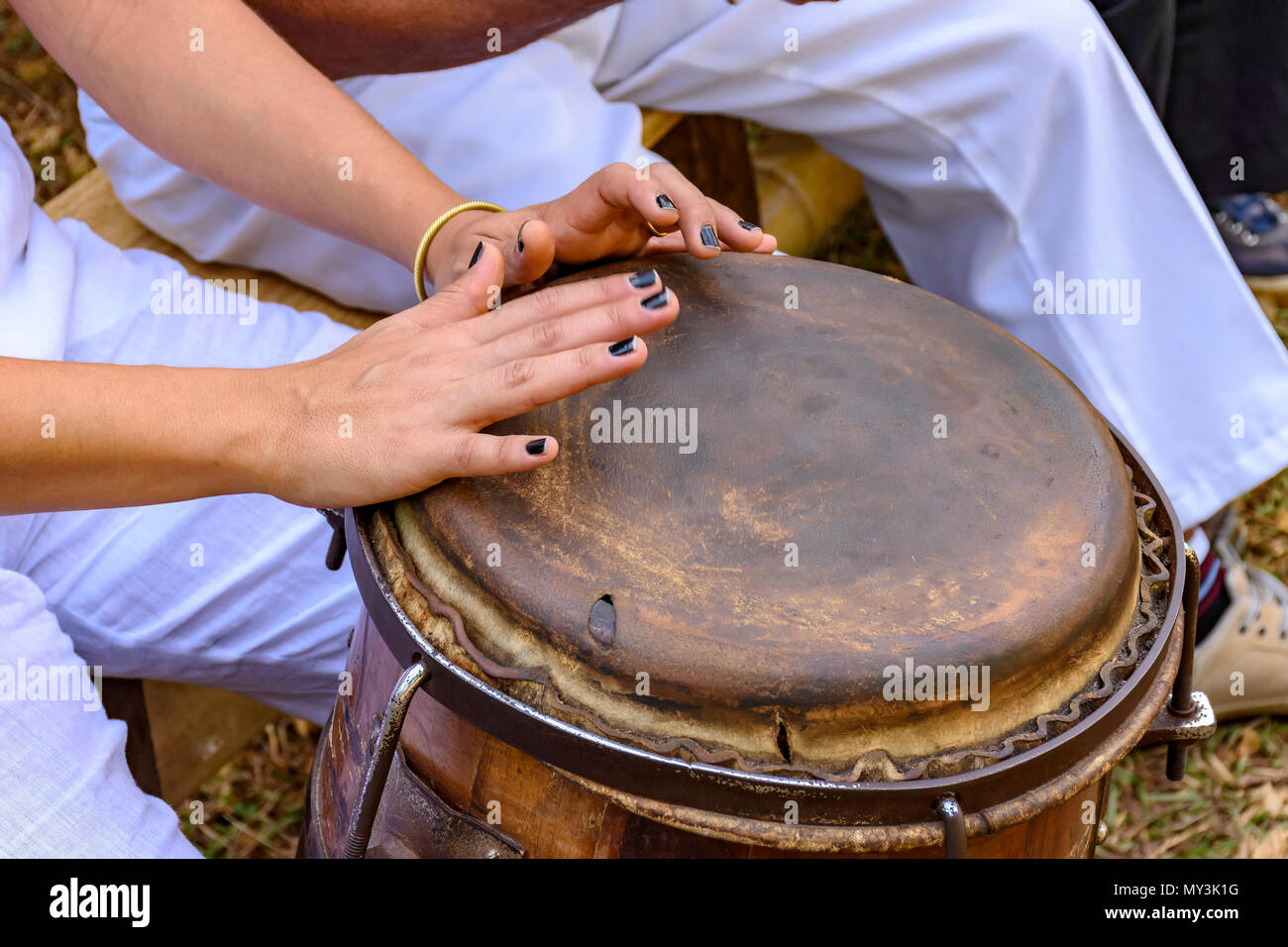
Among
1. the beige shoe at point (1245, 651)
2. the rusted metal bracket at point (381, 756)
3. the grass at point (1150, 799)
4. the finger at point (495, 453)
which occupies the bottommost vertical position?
the grass at point (1150, 799)

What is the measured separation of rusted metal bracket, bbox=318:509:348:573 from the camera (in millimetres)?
882

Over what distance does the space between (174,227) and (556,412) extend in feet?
2.80

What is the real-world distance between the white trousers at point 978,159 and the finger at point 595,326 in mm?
601

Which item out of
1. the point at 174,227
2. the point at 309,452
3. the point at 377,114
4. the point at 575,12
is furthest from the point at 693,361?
the point at 174,227

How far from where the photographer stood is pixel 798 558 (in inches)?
29.1

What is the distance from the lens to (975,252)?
165 centimetres

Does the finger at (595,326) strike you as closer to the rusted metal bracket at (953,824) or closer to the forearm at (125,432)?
the forearm at (125,432)

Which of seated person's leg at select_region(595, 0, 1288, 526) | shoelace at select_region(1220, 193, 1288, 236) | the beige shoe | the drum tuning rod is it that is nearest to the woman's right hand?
the drum tuning rod

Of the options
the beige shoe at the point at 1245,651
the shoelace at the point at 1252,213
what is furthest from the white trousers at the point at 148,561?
the shoelace at the point at 1252,213

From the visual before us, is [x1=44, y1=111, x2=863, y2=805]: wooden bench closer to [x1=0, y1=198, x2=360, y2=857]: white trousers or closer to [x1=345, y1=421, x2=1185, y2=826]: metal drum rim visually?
[x1=0, y1=198, x2=360, y2=857]: white trousers

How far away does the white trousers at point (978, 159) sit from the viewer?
1.41m

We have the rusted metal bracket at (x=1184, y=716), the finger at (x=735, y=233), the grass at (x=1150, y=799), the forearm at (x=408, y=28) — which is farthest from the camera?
the grass at (x=1150, y=799)

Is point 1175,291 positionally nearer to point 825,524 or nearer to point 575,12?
point 575,12

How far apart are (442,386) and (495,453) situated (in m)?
0.07
